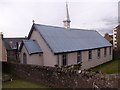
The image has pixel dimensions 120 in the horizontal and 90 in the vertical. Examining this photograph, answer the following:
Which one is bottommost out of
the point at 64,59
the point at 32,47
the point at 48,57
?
the point at 64,59

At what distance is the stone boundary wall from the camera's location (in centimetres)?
1028

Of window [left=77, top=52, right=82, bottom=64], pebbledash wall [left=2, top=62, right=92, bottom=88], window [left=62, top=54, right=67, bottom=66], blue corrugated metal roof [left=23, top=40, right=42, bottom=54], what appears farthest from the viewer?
window [left=77, top=52, right=82, bottom=64]

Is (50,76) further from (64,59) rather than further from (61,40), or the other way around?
(61,40)

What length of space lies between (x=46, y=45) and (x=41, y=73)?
19.3 feet

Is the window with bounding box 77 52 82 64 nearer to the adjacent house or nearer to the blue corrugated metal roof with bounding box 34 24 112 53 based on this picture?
the adjacent house

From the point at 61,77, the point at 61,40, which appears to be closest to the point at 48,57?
the point at 61,40

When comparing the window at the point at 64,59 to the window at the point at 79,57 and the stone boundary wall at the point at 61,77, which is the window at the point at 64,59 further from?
the stone boundary wall at the point at 61,77

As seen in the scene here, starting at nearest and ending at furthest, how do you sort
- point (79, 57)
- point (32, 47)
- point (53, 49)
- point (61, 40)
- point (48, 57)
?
point (53, 49) < point (48, 57) < point (32, 47) < point (61, 40) < point (79, 57)

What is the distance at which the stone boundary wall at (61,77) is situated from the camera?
10281 millimetres

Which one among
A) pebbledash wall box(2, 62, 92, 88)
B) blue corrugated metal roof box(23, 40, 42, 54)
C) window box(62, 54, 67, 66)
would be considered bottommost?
pebbledash wall box(2, 62, 92, 88)

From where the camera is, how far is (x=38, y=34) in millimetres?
21359

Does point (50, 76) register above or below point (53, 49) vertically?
below

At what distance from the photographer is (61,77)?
13.0m

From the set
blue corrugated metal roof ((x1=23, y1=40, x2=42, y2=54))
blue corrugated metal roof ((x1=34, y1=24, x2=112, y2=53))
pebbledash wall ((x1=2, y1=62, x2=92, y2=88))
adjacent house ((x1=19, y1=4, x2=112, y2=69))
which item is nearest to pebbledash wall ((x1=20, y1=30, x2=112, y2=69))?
adjacent house ((x1=19, y1=4, x2=112, y2=69))
